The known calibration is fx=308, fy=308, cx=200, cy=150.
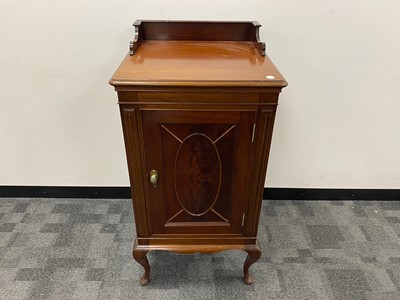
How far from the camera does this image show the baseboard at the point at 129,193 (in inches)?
65.9

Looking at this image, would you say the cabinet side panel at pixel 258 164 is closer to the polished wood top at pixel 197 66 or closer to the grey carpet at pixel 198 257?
the polished wood top at pixel 197 66

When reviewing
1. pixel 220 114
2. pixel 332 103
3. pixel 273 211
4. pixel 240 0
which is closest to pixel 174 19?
pixel 240 0

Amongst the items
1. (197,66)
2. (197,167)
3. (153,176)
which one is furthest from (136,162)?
(197,66)

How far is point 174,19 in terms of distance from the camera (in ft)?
4.15

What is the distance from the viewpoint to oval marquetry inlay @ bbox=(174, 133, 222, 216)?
94cm

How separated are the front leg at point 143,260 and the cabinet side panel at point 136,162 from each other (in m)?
0.06

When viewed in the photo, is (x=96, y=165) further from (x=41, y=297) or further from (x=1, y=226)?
(x=41, y=297)

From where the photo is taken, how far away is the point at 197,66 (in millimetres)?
922

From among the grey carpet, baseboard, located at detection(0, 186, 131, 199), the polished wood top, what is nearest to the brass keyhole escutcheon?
the polished wood top

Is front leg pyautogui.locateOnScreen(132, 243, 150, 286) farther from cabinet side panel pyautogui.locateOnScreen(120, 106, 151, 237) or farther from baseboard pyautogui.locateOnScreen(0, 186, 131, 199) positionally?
baseboard pyautogui.locateOnScreen(0, 186, 131, 199)

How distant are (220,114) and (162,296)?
787mm

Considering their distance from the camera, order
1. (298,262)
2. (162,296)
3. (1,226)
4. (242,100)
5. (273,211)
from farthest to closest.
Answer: (273,211), (1,226), (298,262), (162,296), (242,100)

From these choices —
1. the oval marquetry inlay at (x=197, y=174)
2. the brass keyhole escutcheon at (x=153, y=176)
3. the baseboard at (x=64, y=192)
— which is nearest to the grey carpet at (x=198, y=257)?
the baseboard at (x=64, y=192)

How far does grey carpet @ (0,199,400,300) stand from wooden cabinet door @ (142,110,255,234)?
0.32m
